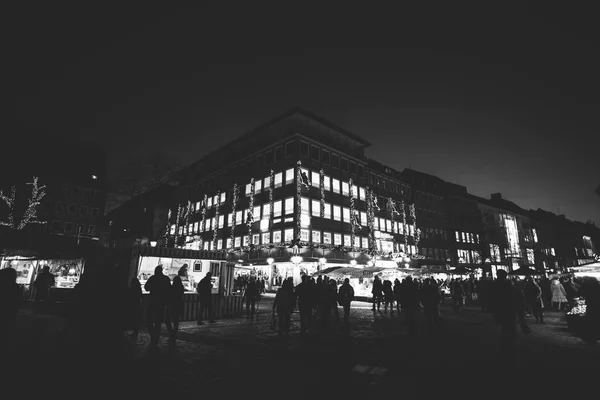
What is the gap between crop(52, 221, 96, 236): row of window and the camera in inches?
2068

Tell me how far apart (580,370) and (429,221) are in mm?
50535

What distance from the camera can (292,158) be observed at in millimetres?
37594

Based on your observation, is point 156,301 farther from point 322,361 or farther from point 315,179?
point 315,179

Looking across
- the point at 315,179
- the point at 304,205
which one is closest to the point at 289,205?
the point at 304,205

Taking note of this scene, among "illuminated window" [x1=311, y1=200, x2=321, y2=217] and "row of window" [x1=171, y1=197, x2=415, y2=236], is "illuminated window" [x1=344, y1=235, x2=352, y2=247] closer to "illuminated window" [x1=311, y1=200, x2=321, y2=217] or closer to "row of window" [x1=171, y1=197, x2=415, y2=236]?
"row of window" [x1=171, y1=197, x2=415, y2=236]

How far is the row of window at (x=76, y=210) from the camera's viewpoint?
53.1 m

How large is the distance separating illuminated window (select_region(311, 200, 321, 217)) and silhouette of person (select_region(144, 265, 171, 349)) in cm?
2744

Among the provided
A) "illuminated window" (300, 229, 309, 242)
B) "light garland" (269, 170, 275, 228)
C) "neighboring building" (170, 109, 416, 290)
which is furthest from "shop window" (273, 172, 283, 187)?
"illuminated window" (300, 229, 309, 242)

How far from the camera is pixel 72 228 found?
54.1m

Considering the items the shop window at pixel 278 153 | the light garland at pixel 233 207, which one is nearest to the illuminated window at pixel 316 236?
the shop window at pixel 278 153

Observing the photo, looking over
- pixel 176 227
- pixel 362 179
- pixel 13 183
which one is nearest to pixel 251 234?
pixel 362 179

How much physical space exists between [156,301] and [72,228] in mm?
55998

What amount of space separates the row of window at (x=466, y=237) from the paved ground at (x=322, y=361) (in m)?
50.9

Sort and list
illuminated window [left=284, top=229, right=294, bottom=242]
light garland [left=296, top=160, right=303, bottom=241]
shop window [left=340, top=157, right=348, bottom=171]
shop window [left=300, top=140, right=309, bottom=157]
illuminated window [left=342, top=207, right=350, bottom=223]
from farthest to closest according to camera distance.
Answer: shop window [left=340, top=157, right=348, bottom=171] → illuminated window [left=342, top=207, right=350, bottom=223] → shop window [left=300, top=140, right=309, bottom=157] → illuminated window [left=284, top=229, right=294, bottom=242] → light garland [left=296, top=160, right=303, bottom=241]
